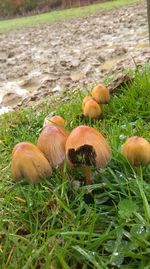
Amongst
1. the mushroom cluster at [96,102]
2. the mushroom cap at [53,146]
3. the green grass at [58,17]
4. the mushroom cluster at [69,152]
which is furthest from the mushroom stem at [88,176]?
the green grass at [58,17]

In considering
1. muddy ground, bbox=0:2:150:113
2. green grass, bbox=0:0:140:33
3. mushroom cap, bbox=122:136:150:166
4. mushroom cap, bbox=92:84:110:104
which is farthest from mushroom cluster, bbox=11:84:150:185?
green grass, bbox=0:0:140:33

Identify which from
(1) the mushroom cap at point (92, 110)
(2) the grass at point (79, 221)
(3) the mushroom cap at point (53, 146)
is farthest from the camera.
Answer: (1) the mushroom cap at point (92, 110)

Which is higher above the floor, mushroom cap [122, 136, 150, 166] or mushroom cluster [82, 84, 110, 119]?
mushroom cap [122, 136, 150, 166]

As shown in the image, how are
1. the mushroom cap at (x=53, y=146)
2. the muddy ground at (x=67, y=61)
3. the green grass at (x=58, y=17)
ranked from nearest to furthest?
1. the mushroom cap at (x=53, y=146)
2. the muddy ground at (x=67, y=61)
3. the green grass at (x=58, y=17)

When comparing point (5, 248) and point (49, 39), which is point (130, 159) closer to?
point (5, 248)

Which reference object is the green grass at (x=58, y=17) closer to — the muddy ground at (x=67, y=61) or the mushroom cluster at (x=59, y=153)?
the muddy ground at (x=67, y=61)

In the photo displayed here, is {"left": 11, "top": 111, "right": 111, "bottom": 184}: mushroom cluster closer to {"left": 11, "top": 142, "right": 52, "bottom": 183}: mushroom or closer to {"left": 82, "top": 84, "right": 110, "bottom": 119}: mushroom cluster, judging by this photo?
{"left": 11, "top": 142, "right": 52, "bottom": 183}: mushroom

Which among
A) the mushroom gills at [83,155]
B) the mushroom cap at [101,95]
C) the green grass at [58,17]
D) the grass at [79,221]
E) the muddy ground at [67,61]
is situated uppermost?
the mushroom gills at [83,155]
